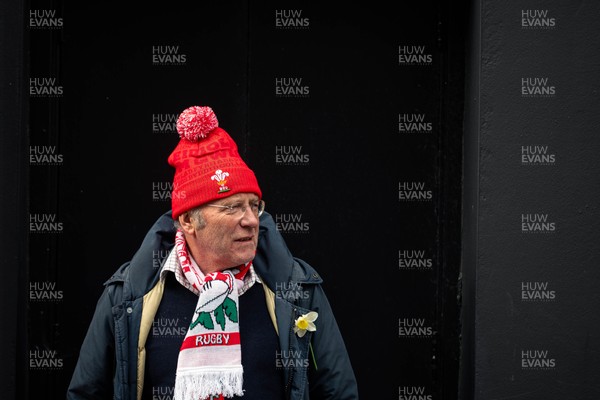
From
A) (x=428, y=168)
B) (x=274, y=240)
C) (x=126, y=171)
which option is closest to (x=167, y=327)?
(x=274, y=240)

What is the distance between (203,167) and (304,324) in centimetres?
77

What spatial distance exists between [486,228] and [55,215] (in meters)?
2.30

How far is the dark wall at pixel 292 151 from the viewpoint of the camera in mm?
4926

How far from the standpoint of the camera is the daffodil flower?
372 centimetres

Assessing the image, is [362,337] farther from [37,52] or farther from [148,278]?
[37,52]

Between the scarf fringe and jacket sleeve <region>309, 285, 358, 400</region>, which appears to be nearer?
the scarf fringe

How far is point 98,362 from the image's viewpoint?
3713 millimetres

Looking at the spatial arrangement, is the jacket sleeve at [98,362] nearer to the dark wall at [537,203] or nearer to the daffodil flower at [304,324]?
the daffodil flower at [304,324]

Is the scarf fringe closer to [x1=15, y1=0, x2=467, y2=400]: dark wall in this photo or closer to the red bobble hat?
the red bobble hat

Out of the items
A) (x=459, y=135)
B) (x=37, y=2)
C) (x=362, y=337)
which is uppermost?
(x=37, y=2)

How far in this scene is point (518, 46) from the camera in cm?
441

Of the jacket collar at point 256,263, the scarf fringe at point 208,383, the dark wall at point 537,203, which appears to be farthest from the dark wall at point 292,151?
the scarf fringe at point 208,383

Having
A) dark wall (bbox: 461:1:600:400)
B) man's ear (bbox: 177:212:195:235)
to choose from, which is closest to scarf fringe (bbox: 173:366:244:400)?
man's ear (bbox: 177:212:195:235)

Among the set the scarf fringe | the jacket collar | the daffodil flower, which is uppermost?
the jacket collar
